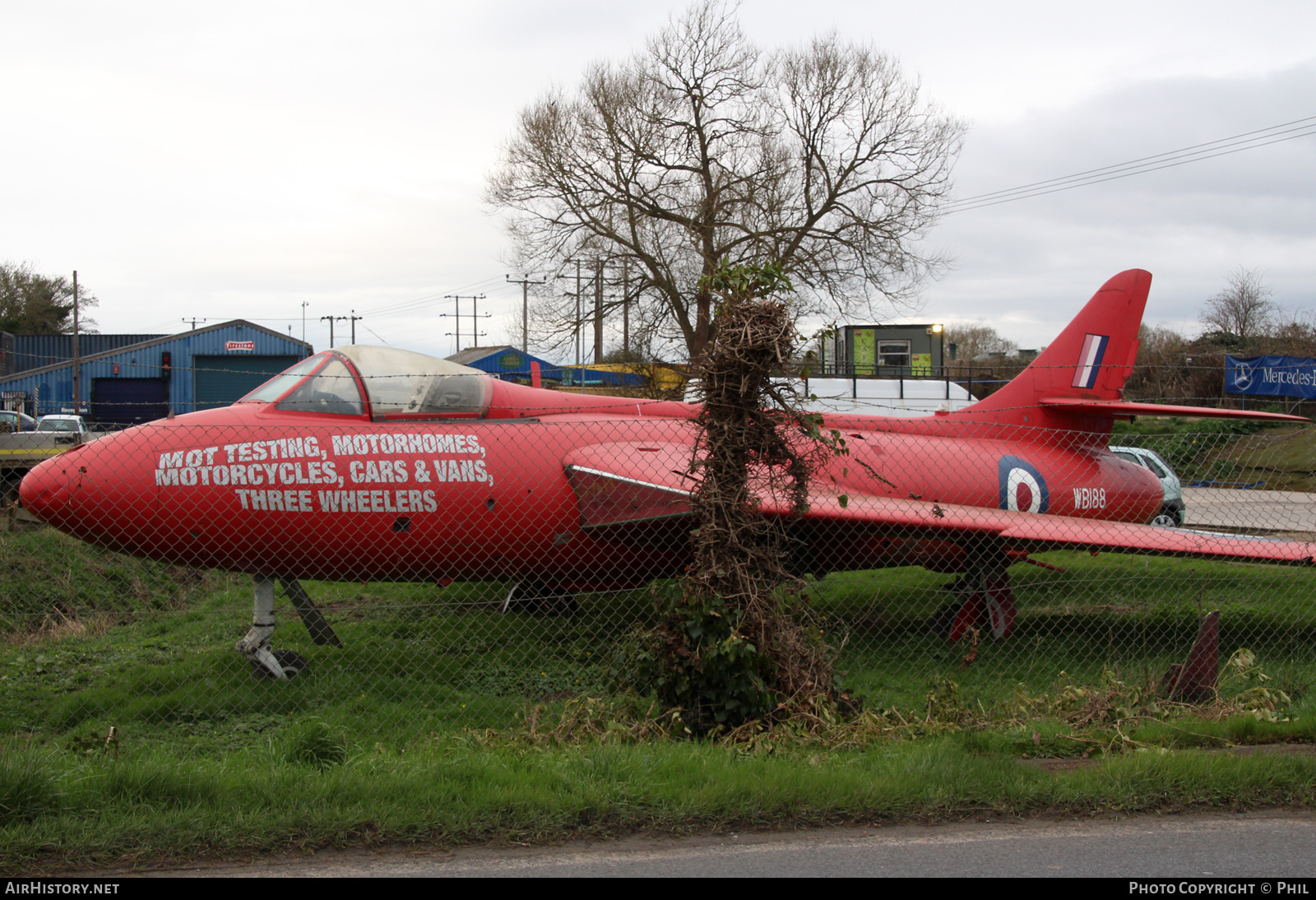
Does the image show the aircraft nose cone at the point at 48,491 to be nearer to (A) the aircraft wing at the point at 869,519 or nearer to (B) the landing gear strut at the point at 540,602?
(A) the aircraft wing at the point at 869,519

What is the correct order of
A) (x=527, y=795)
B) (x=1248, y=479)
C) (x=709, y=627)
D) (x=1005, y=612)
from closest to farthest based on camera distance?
(x=527, y=795), (x=709, y=627), (x=1005, y=612), (x=1248, y=479)

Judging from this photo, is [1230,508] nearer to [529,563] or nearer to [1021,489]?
[1021,489]

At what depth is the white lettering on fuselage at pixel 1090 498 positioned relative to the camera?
1069 cm

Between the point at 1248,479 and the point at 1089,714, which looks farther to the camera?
the point at 1248,479

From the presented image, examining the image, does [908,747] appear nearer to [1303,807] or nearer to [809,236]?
[1303,807]

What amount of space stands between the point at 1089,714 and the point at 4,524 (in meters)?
17.6

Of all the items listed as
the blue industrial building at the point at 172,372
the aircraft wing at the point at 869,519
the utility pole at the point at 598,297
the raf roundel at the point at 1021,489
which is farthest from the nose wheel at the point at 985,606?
the blue industrial building at the point at 172,372

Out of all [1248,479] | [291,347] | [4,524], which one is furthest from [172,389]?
[1248,479]

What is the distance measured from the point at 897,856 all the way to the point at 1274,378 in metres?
25.6

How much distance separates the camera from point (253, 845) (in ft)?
13.3

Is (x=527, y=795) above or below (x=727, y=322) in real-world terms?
below

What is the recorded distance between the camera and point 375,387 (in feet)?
26.4

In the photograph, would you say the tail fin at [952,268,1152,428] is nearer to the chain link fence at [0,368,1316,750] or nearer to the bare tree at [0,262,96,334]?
the chain link fence at [0,368,1316,750]

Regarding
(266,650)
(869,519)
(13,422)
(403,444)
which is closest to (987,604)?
(869,519)
